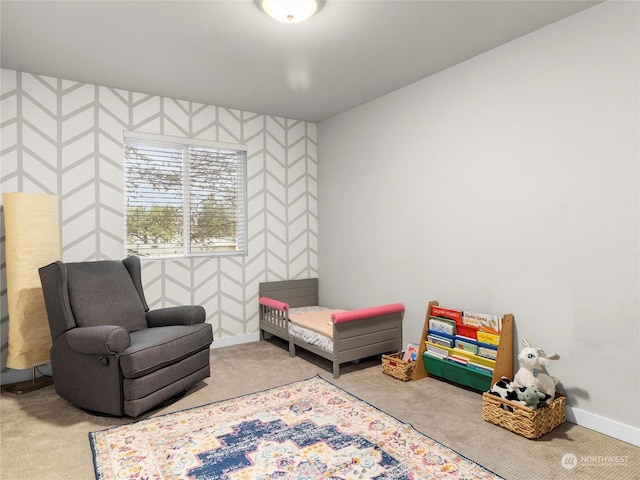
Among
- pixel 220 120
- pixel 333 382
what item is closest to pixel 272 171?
pixel 220 120

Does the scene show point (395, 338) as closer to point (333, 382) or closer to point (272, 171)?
point (333, 382)

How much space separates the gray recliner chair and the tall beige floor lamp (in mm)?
359

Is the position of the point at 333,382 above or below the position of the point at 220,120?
below

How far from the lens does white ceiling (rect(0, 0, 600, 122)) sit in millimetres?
→ 2475

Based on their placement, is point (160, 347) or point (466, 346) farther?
point (466, 346)

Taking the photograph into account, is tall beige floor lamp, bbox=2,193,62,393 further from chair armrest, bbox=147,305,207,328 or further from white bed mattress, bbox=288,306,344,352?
white bed mattress, bbox=288,306,344,352

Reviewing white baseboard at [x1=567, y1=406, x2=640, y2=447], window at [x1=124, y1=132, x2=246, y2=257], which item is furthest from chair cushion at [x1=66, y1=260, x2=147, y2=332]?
white baseboard at [x1=567, y1=406, x2=640, y2=447]

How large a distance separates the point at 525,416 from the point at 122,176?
378 centimetres

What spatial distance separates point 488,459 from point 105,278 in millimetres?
2944

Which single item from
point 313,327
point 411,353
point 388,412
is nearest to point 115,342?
point 313,327

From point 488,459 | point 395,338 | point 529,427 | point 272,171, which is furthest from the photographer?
point 272,171

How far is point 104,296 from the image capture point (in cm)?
314

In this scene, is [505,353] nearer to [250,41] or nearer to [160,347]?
[160,347]

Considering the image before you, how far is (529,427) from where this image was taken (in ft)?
7.68
